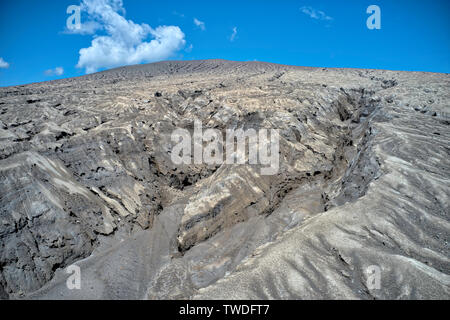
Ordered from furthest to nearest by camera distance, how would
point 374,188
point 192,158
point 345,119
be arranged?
point 345,119, point 192,158, point 374,188

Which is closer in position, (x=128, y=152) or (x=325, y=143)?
(x=128, y=152)

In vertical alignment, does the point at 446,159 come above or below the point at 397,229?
above

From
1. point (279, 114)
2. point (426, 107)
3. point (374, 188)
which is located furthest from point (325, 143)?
point (426, 107)

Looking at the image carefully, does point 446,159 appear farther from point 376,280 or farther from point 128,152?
point 128,152
